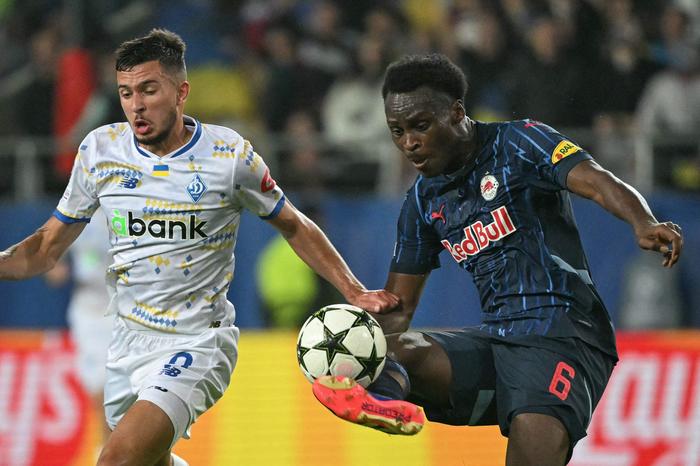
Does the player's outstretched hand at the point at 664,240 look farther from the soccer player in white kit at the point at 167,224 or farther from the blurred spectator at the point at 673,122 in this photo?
the blurred spectator at the point at 673,122

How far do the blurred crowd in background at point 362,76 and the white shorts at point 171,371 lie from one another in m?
5.22

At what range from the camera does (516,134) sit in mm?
5441

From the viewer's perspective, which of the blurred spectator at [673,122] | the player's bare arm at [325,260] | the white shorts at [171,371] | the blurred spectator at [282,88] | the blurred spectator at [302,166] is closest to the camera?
the white shorts at [171,371]

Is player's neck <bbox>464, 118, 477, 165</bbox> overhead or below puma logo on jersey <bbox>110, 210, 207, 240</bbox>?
overhead

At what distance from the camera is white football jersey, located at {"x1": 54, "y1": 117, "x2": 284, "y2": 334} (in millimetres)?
5473

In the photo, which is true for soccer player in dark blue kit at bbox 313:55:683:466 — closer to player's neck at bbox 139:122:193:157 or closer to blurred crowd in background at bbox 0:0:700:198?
player's neck at bbox 139:122:193:157

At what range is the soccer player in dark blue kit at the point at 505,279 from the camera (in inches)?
205

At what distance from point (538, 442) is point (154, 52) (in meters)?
2.36

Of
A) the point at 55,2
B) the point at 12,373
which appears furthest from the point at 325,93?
the point at 12,373

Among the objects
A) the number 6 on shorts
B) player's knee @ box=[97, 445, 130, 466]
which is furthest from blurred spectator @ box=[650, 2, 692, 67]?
player's knee @ box=[97, 445, 130, 466]

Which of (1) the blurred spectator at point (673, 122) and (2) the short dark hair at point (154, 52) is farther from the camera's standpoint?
(1) the blurred spectator at point (673, 122)

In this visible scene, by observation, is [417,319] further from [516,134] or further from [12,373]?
[516,134]

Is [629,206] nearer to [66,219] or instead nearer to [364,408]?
[364,408]

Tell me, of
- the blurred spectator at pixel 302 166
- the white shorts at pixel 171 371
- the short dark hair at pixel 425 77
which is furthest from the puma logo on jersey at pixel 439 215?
the blurred spectator at pixel 302 166
